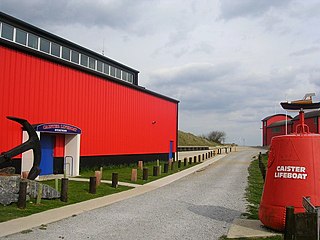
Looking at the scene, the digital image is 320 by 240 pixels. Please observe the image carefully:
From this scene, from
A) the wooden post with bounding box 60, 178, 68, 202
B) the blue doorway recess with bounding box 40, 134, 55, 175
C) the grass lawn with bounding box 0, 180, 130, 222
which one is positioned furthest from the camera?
the blue doorway recess with bounding box 40, 134, 55, 175

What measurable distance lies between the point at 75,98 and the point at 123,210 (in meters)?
13.3

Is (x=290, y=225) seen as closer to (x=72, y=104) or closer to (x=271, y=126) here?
(x=72, y=104)

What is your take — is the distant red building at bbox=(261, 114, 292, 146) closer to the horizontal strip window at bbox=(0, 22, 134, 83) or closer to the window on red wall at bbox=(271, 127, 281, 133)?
the window on red wall at bbox=(271, 127, 281, 133)

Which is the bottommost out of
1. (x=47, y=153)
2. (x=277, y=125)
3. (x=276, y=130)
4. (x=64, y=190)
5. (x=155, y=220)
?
(x=155, y=220)

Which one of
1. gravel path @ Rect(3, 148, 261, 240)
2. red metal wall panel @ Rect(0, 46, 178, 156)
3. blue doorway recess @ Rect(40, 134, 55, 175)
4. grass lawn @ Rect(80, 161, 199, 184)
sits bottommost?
gravel path @ Rect(3, 148, 261, 240)

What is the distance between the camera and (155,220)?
31.2 feet

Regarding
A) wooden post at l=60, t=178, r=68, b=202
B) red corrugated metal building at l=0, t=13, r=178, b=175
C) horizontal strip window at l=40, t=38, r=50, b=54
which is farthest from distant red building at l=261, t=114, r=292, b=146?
wooden post at l=60, t=178, r=68, b=202

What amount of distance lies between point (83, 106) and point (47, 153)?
13.5 ft

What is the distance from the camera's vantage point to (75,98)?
23000 millimetres

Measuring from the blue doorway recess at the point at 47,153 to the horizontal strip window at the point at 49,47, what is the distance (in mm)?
8158

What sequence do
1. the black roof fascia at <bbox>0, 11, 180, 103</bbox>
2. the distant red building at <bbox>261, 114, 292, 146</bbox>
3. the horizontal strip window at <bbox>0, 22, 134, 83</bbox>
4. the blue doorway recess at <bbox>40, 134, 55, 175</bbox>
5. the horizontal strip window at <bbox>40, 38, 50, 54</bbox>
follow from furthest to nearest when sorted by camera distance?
the distant red building at <bbox>261, 114, 292, 146</bbox> → the horizontal strip window at <bbox>40, 38, 50, 54</bbox> → the horizontal strip window at <bbox>0, 22, 134, 83</bbox> → the blue doorway recess at <bbox>40, 134, 55, 175</bbox> → the black roof fascia at <bbox>0, 11, 180, 103</bbox>

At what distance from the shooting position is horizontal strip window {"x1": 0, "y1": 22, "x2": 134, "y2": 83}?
25.3m

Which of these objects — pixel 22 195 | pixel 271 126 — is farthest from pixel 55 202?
pixel 271 126

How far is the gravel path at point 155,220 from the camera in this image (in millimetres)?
7910
